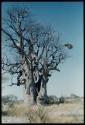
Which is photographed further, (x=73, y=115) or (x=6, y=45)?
(x=6, y=45)

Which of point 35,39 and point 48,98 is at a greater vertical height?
point 35,39

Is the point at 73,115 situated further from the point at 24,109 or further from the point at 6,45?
A: the point at 6,45

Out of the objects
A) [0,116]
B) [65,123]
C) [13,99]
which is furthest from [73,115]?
[13,99]

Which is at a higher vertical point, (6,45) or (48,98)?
(6,45)

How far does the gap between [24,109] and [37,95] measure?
308 cm

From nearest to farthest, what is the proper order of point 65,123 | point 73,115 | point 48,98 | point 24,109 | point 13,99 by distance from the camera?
1. point 65,123
2. point 73,115
3. point 24,109
4. point 13,99
5. point 48,98

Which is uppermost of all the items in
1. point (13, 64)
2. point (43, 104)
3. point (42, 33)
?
point (42, 33)

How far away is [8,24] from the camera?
15719mm

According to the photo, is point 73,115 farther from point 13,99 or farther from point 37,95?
point 37,95

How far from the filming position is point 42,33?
1591cm

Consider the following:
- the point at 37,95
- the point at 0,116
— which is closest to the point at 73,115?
the point at 0,116

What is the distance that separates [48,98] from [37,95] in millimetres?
502

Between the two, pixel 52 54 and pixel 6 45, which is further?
pixel 52 54

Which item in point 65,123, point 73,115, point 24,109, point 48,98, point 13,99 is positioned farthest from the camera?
point 48,98
